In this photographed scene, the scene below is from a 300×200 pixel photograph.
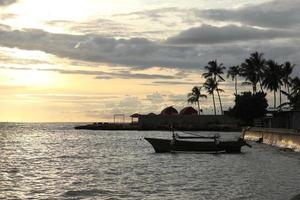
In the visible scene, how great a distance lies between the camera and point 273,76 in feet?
387

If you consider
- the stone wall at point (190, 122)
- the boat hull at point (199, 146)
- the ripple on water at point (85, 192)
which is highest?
the stone wall at point (190, 122)

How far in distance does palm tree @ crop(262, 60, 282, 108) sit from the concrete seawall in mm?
25934

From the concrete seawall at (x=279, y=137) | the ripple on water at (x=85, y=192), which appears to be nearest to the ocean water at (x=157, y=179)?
the ripple on water at (x=85, y=192)

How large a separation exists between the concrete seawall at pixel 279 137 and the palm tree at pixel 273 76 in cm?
2593

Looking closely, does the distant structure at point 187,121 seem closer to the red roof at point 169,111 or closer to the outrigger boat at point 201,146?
the red roof at point 169,111

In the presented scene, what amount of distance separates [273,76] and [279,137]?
53.0m

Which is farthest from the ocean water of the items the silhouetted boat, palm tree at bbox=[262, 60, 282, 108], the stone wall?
the stone wall

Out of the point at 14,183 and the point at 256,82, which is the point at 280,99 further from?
the point at 14,183

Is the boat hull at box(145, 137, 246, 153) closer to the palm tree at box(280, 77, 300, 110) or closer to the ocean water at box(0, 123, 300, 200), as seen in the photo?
the ocean water at box(0, 123, 300, 200)

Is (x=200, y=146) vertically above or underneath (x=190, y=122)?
underneath

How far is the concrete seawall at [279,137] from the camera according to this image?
5734 centimetres

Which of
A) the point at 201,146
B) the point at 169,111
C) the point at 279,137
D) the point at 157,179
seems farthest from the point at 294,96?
the point at 169,111

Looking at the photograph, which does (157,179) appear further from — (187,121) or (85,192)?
(187,121)

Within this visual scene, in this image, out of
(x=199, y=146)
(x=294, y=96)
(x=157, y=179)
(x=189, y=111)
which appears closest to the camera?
(x=157, y=179)
